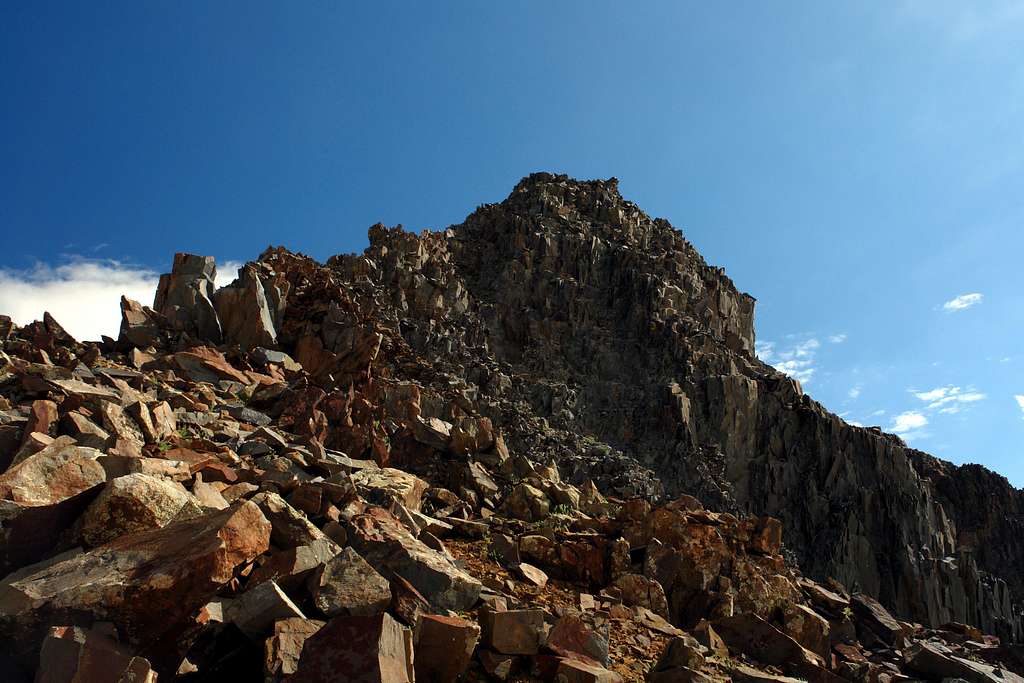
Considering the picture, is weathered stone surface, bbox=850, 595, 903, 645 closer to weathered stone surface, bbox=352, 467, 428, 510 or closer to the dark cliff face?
weathered stone surface, bbox=352, 467, 428, 510

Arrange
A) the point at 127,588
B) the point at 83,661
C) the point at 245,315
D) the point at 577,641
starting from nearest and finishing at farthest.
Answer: the point at 83,661
the point at 127,588
the point at 577,641
the point at 245,315

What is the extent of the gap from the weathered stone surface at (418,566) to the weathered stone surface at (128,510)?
6.63ft

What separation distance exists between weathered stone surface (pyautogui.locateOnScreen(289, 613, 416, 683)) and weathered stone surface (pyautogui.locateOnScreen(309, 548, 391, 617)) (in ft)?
1.63

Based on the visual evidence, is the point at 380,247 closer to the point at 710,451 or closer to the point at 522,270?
the point at 522,270

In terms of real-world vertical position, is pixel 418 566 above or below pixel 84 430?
below

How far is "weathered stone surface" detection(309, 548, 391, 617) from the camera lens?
5.37 m

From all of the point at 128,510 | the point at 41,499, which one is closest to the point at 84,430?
Answer: the point at 41,499

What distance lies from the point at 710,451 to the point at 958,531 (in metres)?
43.6

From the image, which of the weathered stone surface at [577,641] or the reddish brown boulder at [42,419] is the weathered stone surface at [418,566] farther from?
the reddish brown boulder at [42,419]

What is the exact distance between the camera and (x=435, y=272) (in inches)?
2215

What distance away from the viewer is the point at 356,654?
15.0ft

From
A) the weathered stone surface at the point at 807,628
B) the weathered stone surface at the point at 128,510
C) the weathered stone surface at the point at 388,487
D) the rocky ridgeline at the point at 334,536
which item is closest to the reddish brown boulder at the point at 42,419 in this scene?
the rocky ridgeline at the point at 334,536

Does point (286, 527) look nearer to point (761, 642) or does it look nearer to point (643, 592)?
point (643, 592)

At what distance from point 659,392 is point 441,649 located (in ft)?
178
